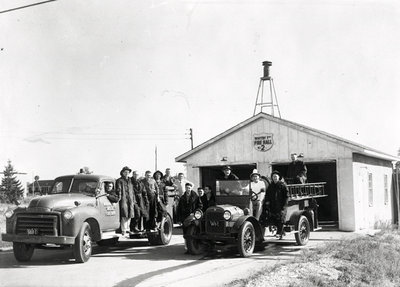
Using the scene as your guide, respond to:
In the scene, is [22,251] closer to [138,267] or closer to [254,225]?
[138,267]

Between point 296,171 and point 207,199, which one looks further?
point 296,171

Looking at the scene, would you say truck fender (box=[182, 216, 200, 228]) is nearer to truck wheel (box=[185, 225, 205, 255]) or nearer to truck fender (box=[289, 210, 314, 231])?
truck wheel (box=[185, 225, 205, 255])

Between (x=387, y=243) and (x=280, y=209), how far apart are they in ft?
13.8

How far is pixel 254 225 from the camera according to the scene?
39.8 feet

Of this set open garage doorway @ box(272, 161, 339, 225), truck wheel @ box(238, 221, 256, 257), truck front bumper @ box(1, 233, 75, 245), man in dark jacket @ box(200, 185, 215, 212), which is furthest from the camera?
open garage doorway @ box(272, 161, 339, 225)

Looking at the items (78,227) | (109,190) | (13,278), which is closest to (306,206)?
(109,190)

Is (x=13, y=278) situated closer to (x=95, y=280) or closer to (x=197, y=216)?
(x=95, y=280)

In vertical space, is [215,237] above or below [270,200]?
below

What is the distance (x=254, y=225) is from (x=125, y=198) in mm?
3631

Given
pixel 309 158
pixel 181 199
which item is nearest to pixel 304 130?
pixel 309 158

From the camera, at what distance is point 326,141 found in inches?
707

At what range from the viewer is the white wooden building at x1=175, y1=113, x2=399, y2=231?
694 inches

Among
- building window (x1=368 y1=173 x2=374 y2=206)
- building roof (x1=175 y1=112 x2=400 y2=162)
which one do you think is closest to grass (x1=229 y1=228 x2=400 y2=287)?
building roof (x1=175 y1=112 x2=400 y2=162)

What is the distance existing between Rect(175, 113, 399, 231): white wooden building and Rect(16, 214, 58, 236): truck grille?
33.2ft
